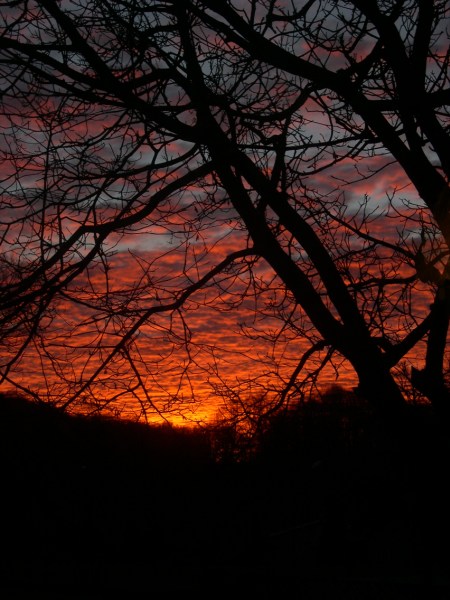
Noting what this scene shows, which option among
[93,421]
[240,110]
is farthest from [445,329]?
[93,421]

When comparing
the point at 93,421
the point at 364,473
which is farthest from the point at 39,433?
the point at 364,473

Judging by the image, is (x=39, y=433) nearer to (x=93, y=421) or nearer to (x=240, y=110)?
(x=93, y=421)

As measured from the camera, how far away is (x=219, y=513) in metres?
22.7

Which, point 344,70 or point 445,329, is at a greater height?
point 344,70

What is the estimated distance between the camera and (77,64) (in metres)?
5.01

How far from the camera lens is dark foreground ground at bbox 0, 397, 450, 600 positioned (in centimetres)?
511

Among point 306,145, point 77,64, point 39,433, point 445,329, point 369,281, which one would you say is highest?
point 77,64

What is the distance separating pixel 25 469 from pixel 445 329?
16557 mm

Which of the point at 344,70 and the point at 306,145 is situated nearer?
the point at 344,70

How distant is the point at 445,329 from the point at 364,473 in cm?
1247

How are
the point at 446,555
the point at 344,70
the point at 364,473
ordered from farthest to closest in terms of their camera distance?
the point at 364,473
the point at 344,70
the point at 446,555

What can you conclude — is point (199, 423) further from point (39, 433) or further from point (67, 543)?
point (67, 543)

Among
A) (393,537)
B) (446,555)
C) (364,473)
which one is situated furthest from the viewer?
(393,537)

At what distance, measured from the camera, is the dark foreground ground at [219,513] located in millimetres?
5113
